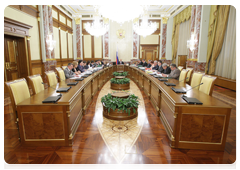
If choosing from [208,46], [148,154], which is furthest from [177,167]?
[208,46]

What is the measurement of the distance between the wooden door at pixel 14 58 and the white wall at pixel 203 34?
299 inches

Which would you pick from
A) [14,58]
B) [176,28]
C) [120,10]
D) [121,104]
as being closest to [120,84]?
[120,10]

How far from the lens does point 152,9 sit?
1104cm

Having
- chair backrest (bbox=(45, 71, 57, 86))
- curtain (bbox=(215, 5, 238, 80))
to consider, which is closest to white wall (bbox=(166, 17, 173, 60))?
curtain (bbox=(215, 5, 238, 80))

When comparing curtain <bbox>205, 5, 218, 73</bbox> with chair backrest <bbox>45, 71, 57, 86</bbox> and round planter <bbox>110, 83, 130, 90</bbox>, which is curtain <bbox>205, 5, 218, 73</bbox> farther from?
chair backrest <bbox>45, 71, 57, 86</bbox>

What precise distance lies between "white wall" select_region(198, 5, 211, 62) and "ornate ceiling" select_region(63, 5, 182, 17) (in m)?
3.62

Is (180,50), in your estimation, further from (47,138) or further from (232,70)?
(47,138)

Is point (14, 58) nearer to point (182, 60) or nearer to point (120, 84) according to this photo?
point (120, 84)

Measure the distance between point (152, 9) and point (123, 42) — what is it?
3205mm

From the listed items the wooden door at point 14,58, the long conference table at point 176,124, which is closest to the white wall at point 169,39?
the wooden door at point 14,58

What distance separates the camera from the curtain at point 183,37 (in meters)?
9.19

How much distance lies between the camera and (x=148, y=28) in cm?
763

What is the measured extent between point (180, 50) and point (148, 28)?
11.9ft

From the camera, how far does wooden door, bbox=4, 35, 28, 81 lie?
5.43m
